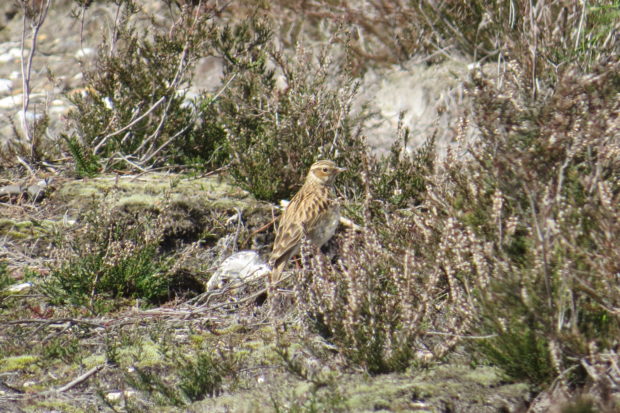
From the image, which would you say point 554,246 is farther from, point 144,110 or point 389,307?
point 144,110

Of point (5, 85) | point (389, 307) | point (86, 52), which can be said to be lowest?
point (389, 307)

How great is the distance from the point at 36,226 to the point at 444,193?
337 cm

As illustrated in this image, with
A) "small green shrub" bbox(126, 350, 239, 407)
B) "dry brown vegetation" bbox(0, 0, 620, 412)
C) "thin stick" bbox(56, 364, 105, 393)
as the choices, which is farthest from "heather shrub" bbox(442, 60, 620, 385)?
"thin stick" bbox(56, 364, 105, 393)

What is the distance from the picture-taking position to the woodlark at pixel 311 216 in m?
5.41

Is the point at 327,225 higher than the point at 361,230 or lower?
lower

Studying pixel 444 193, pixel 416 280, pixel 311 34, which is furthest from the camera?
pixel 311 34

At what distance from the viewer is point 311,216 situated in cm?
557

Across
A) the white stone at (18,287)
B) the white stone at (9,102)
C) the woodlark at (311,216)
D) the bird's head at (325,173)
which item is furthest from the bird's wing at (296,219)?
the white stone at (9,102)

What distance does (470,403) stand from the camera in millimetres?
3156

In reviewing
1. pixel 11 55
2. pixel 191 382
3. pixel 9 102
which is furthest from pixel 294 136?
pixel 11 55

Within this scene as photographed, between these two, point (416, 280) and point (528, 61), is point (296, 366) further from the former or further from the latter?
point (528, 61)

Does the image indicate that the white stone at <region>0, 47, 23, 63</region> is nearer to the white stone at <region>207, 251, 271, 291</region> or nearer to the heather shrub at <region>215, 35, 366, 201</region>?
the heather shrub at <region>215, 35, 366, 201</region>

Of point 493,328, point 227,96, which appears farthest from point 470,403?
point 227,96

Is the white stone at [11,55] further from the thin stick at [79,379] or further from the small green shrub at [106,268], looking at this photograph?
the thin stick at [79,379]
